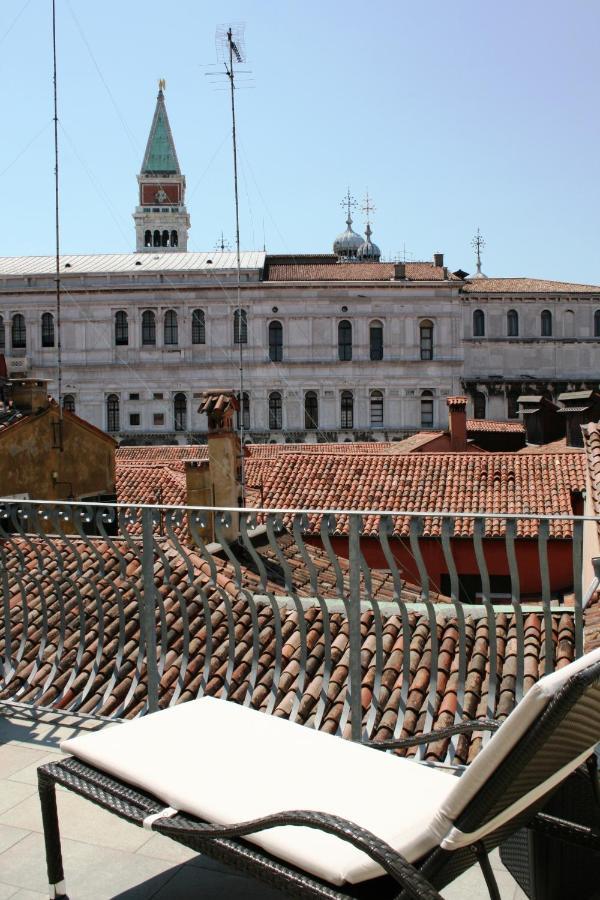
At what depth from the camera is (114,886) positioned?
2832 mm

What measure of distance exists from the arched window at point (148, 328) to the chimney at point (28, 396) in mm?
38282

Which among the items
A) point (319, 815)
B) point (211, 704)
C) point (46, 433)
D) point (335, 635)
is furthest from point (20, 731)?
point (46, 433)

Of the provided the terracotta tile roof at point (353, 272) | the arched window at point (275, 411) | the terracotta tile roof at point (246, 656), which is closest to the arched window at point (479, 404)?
the terracotta tile roof at point (353, 272)

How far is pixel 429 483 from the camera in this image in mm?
20016

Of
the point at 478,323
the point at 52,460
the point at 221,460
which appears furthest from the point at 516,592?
the point at 478,323

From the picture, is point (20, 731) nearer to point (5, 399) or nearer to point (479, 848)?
point (479, 848)

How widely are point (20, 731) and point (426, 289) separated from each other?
5146 centimetres

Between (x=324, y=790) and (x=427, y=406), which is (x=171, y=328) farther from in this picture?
(x=324, y=790)

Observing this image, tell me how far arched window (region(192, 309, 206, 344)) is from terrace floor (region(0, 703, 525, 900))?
167ft

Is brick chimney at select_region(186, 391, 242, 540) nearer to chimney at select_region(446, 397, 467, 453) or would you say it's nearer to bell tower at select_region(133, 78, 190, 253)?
chimney at select_region(446, 397, 467, 453)

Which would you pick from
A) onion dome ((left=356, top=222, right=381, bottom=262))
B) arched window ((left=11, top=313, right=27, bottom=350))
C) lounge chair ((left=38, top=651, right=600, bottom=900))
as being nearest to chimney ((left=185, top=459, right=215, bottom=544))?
lounge chair ((left=38, top=651, right=600, bottom=900))

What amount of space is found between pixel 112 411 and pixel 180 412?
404 cm

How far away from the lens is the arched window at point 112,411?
176ft

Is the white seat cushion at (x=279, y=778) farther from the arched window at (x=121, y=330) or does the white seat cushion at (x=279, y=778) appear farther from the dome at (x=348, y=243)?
the dome at (x=348, y=243)
